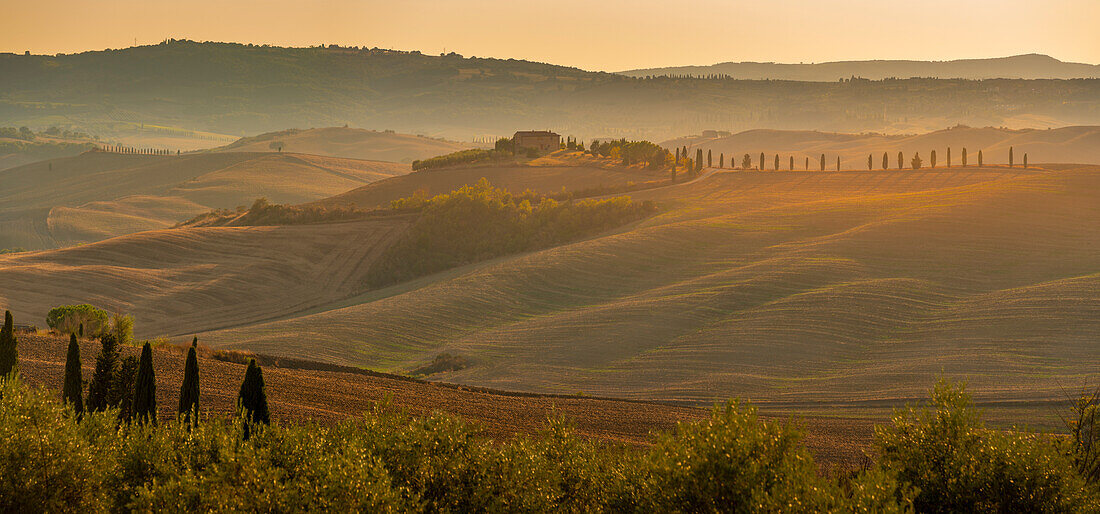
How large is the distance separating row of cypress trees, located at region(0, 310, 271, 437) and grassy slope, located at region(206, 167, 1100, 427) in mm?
19517

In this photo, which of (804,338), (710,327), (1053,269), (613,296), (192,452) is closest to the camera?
(192,452)

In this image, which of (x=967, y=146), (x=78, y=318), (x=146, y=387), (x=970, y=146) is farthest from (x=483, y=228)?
(x=970, y=146)

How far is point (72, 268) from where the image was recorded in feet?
218

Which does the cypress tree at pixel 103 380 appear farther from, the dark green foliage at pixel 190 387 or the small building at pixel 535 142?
the small building at pixel 535 142

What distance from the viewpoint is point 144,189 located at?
16562cm

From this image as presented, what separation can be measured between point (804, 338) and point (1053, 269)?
60.6 ft

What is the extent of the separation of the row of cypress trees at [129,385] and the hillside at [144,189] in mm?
111609

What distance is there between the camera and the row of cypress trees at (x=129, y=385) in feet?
59.0

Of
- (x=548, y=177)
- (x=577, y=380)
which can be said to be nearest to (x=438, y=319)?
(x=577, y=380)

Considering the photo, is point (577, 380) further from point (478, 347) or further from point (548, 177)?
point (548, 177)

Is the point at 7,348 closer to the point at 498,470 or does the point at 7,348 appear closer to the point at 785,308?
the point at 498,470

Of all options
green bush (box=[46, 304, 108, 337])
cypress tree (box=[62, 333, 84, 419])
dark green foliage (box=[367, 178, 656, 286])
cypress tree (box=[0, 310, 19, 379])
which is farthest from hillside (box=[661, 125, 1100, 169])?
cypress tree (box=[62, 333, 84, 419])

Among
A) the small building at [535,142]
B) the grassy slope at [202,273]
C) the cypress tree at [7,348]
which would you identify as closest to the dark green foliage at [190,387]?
the cypress tree at [7,348]

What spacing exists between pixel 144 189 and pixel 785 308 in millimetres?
146841
